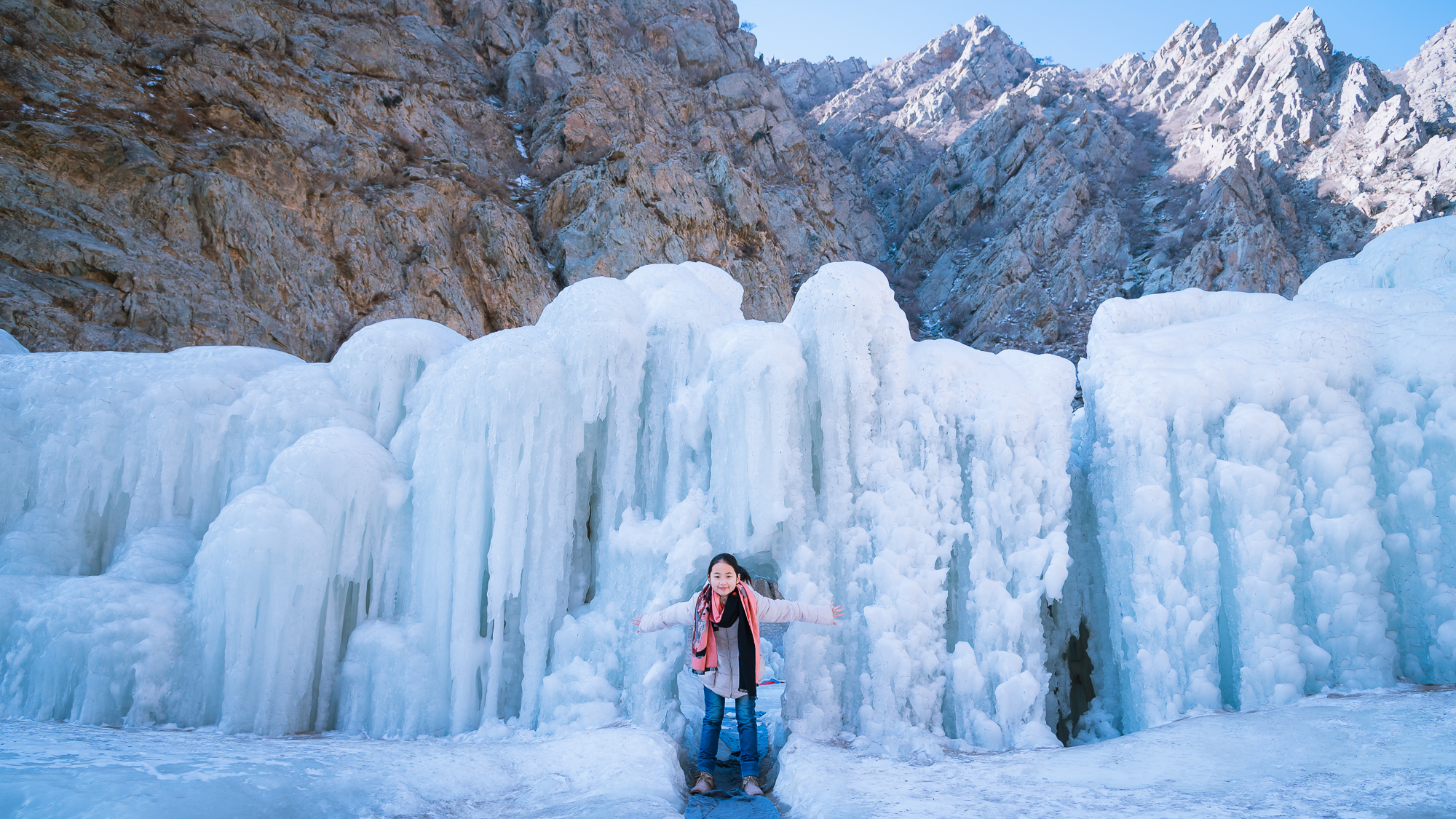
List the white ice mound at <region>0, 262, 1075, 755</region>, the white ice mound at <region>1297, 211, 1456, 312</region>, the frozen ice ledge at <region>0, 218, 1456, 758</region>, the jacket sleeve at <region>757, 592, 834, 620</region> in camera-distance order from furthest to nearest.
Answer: the white ice mound at <region>1297, 211, 1456, 312</region> < the white ice mound at <region>0, 262, 1075, 755</region> < the frozen ice ledge at <region>0, 218, 1456, 758</region> < the jacket sleeve at <region>757, 592, 834, 620</region>

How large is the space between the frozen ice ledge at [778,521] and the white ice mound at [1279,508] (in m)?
0.02

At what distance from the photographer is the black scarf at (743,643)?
4113mm

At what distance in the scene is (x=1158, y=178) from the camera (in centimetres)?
3042

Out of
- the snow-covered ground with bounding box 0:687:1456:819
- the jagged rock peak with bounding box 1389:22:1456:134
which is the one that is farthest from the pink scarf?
the jagged rock peak with bounding box 1389:22:1456:134

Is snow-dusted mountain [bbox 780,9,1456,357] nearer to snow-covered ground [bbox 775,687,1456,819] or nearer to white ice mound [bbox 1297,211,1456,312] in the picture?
→ white ice mound [bbox 1297,211,1456,312]

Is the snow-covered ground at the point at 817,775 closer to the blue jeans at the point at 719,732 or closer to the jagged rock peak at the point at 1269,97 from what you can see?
the blue jeans at the point at 719,732

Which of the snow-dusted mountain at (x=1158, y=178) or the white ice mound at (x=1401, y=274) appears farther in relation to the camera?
the snow-dusted mountain at (x=1158, y=178)

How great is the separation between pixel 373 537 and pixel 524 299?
14686 millimetres

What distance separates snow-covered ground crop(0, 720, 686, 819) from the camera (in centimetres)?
268

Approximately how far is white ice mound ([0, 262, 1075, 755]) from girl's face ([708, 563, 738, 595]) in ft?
3.71

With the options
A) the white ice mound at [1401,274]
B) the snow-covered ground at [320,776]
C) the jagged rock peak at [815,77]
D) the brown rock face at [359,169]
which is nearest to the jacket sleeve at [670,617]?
the snow-covered ground at [320,776]

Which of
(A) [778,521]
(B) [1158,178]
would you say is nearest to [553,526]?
(A) [778,521]

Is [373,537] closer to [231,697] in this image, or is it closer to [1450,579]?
[231,697]

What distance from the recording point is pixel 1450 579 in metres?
4.27
